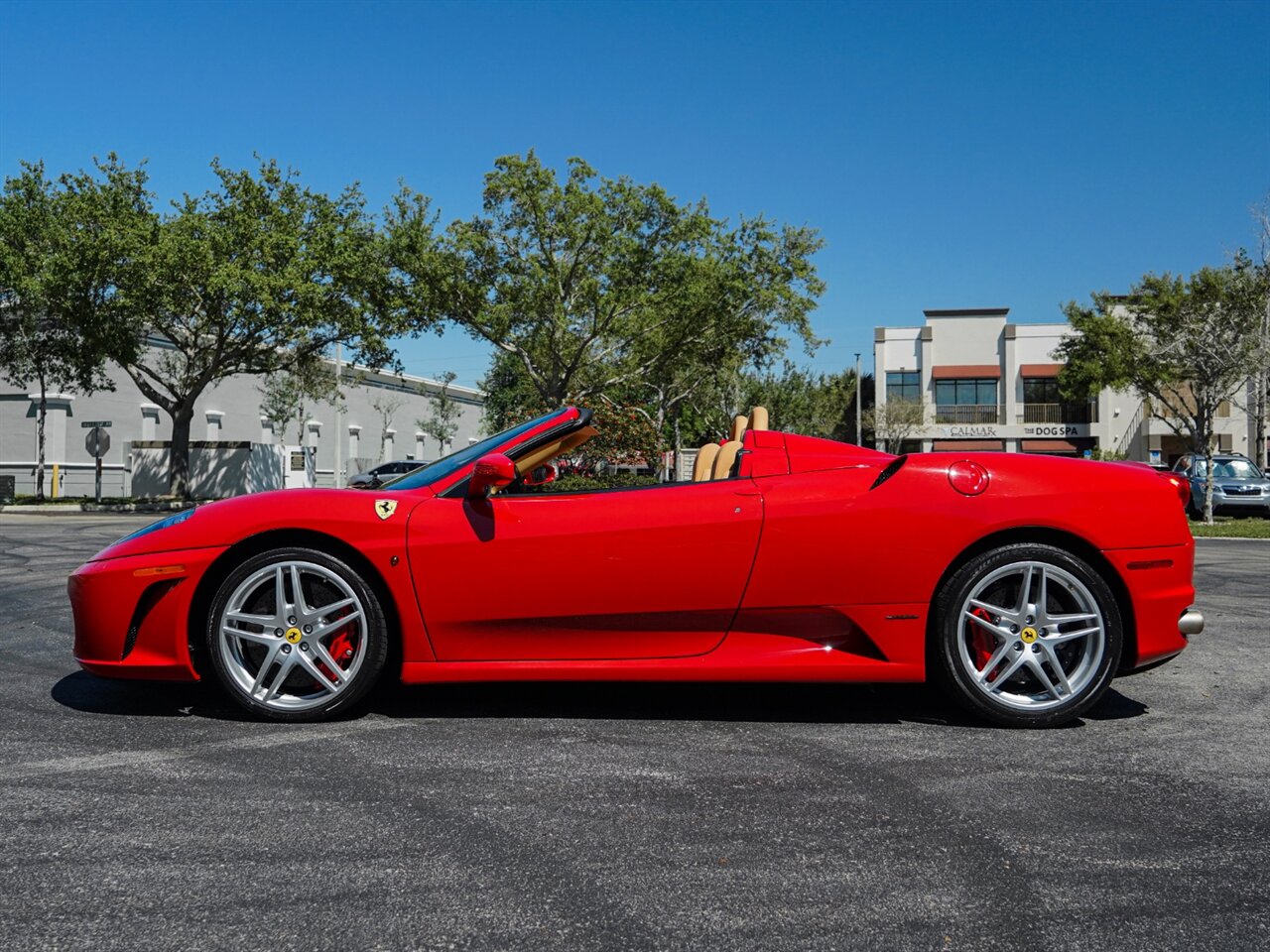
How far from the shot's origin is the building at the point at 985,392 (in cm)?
5588

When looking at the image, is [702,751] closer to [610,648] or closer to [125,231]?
[610,648]

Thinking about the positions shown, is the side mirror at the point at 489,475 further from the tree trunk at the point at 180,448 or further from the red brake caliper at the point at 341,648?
the tree trunk at the point at 180,448

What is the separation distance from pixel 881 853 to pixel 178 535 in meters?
2.86

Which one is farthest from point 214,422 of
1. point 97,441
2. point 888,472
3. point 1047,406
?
point 888,472

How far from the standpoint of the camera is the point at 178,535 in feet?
13.1

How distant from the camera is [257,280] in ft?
82.8

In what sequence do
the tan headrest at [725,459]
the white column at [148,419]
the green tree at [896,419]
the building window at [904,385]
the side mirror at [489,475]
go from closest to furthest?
the side mirror at [489,475] → the tan headrest at [725,459] → the white column at [148,419] → the green tree at [896,419] → the building window at [904,385]

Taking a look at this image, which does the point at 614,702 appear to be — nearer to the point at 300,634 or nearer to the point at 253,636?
the point at 300,634

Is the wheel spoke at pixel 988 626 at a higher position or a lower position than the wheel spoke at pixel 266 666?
higher

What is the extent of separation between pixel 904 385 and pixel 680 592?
56.9 meters

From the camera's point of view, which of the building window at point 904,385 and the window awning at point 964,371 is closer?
the window awning at point 964,371

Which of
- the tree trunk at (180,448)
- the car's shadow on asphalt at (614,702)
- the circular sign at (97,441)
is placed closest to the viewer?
the car's shadow on asphalt at (614,702)

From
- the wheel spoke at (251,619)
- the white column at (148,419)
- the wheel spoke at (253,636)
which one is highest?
the white column at (148,419)

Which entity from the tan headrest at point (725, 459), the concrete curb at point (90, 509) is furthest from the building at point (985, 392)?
the tan headrest at point (725, 459)
